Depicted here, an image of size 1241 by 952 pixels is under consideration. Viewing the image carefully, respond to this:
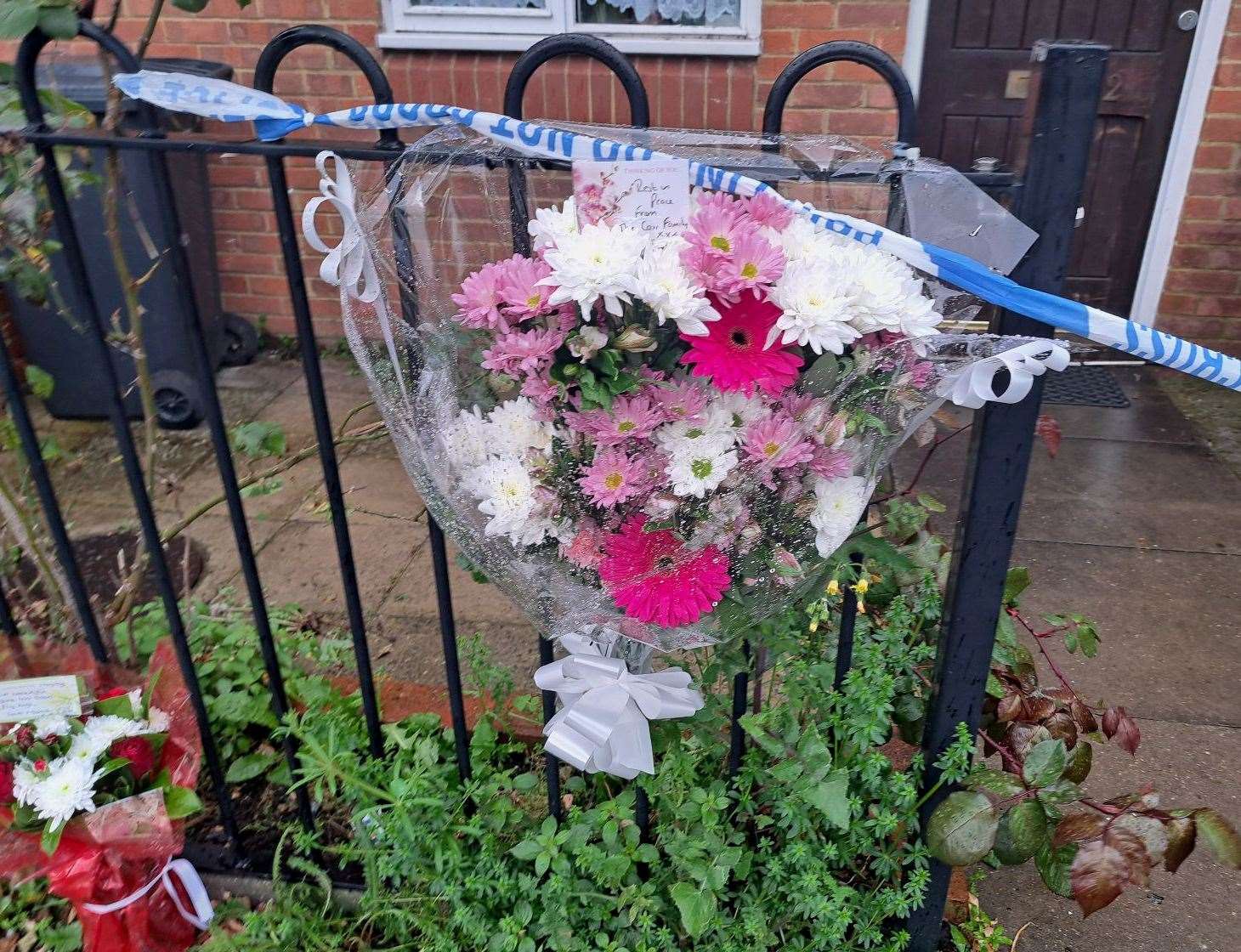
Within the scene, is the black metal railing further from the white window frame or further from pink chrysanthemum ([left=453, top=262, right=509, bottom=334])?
the white window frame

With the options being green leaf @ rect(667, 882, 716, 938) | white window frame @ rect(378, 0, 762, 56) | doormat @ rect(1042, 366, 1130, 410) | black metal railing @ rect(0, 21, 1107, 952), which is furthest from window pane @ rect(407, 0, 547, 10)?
green leaf @ rect(667, 882, 716, 938)

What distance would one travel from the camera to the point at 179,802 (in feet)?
5.83

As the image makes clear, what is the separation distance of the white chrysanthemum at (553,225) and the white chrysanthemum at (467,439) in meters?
0.25

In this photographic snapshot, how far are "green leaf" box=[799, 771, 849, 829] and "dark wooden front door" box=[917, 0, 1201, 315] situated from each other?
3.49 metres

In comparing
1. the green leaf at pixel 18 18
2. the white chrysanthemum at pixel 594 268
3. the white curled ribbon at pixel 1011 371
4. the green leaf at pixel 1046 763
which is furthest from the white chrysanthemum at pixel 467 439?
the green leaf at pixel 1046 763

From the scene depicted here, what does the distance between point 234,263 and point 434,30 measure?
4.99 feet

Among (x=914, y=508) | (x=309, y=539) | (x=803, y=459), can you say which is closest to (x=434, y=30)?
(x=309, y=539)

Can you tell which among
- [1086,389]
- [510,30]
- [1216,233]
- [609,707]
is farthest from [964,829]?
[1216,233]

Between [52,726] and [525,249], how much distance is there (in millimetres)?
1233

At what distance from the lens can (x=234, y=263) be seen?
191 inches

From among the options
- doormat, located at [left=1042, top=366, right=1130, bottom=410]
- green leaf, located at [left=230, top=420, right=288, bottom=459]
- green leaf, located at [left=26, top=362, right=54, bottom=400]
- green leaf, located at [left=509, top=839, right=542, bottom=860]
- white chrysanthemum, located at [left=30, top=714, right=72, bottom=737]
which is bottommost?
doormat, located at [left=1042, top=366, right=1130, bottom=410]

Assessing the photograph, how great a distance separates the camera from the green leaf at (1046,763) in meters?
1.57

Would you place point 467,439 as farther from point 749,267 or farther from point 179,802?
point 179,802

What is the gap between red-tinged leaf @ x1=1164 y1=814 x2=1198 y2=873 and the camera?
1521 millimetres
